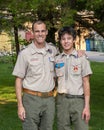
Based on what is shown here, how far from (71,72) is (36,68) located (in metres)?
0.38

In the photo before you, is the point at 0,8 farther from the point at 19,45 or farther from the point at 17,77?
the point at 17,77

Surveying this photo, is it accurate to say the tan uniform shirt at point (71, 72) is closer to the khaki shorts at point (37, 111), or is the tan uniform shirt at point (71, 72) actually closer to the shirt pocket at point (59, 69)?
the shirt pocket at point (59, 69)

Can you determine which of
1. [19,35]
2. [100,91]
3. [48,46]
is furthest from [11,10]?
[100,91]

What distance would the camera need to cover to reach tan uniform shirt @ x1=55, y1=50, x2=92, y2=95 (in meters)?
4.96

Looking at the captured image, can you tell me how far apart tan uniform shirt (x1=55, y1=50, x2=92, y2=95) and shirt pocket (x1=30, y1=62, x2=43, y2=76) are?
0.18 meters

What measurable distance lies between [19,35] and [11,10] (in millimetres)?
1686

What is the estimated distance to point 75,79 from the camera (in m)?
4.97

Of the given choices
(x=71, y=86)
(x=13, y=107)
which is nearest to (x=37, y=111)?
(x=71, y=86)

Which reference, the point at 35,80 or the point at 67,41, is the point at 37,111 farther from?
the point at 67,41

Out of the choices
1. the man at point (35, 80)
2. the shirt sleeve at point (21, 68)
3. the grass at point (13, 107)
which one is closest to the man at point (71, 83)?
the man at point (35, 80)

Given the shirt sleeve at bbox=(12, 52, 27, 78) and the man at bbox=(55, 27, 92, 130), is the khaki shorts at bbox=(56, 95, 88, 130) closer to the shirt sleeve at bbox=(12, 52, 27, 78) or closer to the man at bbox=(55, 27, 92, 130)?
the man at bbox=(55, 27, 92, 130)

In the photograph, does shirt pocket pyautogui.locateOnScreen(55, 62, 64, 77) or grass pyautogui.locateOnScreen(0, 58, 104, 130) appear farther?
grass pyautogui.locateOnScreen(0, 58, 104, 130)

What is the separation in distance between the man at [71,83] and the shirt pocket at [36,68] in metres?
0.18

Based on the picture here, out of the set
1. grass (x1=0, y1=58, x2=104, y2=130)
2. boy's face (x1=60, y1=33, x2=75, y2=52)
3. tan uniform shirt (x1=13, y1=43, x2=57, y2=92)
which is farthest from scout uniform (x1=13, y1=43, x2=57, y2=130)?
grass (x1=0, y1=58, x2=104, y2=130)
